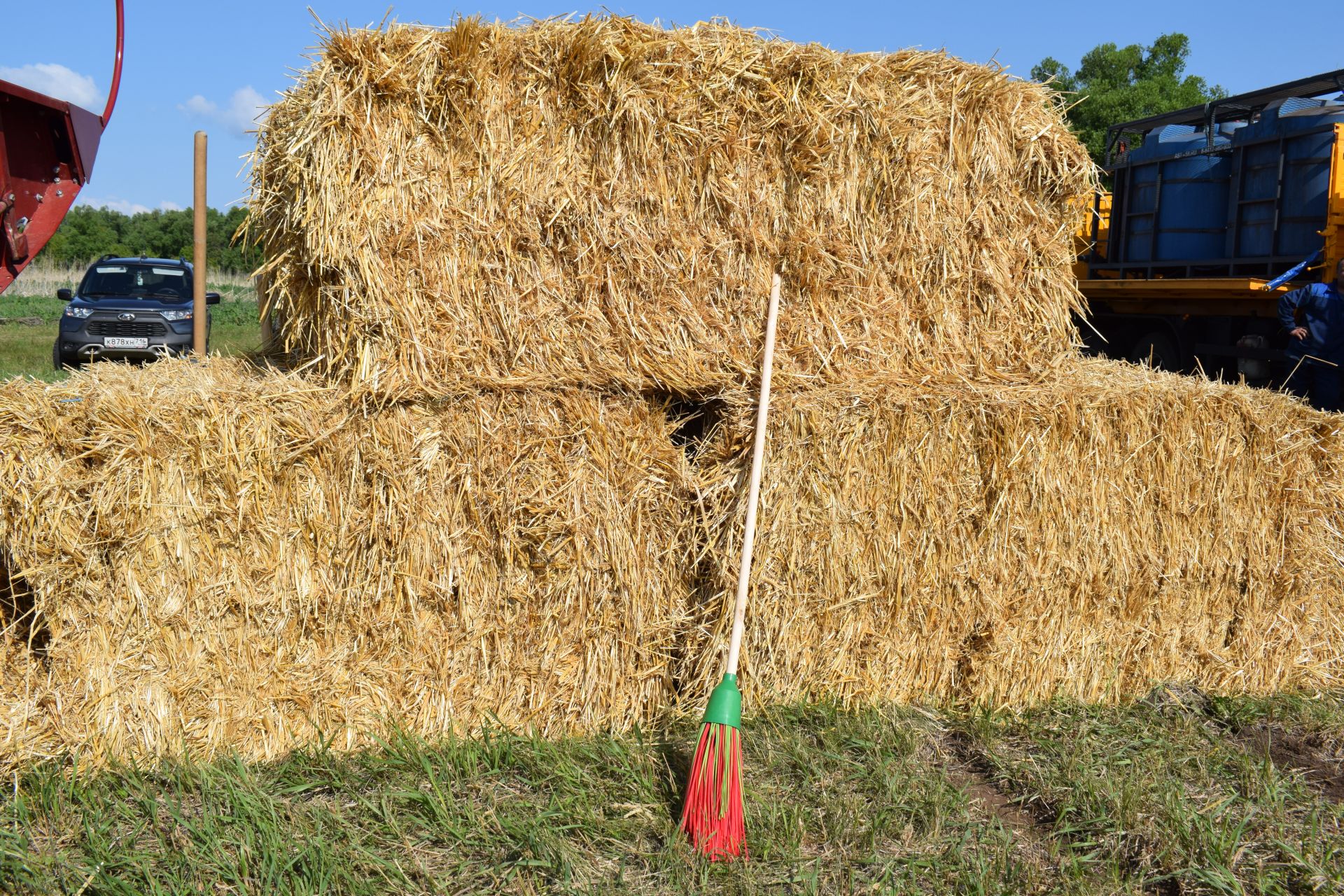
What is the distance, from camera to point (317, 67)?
3646 millimetres

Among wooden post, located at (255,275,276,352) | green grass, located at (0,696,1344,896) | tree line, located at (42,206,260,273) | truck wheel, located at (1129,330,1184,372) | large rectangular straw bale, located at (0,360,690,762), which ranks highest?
tree line, located at (42,206,260,273)

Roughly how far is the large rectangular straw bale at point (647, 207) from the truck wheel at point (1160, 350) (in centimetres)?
758

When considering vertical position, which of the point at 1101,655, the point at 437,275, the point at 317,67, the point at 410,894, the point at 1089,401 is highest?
the point at 317,67

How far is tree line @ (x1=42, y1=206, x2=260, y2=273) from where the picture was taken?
4175cm

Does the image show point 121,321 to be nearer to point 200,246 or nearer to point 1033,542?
point 200,246

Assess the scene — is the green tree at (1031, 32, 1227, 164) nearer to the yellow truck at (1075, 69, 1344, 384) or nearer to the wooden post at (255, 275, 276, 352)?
the yellow truck at (1075, 69, 1344, 384)

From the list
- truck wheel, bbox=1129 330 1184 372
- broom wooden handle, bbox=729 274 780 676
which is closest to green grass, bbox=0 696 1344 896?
broom wooden handle, bbox=729 274 780 676

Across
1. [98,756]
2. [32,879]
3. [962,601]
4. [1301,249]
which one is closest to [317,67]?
[98,756]

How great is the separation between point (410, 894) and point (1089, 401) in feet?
10.5

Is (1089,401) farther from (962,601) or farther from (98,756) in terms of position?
(98,756)

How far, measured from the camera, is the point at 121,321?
12305 millimetres

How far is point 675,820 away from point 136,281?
13.1m

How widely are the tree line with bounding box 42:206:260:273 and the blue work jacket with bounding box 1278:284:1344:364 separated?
38848 millimetres

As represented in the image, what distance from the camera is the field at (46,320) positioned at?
13258 millimetres
